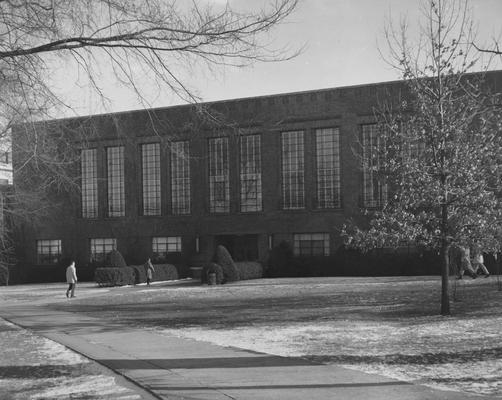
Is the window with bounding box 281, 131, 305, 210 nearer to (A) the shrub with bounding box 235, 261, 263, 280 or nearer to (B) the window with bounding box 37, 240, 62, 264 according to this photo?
(A) the shrub with bounding box 235, 261, 263, 280

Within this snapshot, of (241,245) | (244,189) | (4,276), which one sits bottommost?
(4,276)

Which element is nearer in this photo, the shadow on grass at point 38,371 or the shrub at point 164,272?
the shadow on grass at point 38,371

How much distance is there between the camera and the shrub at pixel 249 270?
3619cm

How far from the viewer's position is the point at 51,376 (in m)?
9.59

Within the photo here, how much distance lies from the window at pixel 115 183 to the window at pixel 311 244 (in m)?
13.7

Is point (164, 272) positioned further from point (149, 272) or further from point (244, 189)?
point (244, 189)

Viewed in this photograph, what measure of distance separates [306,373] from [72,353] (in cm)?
488

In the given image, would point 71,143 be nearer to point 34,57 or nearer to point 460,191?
point 34,57

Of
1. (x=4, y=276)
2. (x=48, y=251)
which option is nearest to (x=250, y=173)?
(x=48, y=251)

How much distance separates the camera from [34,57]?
10.2 m

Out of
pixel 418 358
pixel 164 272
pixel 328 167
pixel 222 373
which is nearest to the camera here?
pixel 222 373

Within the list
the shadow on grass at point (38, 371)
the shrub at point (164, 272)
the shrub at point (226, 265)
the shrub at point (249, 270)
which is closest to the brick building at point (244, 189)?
the shrub at point (164, 272)

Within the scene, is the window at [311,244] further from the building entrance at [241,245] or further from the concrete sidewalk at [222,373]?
the concrete sidewalk at [222,373]

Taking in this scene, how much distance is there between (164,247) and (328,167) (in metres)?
Result: 13.2
